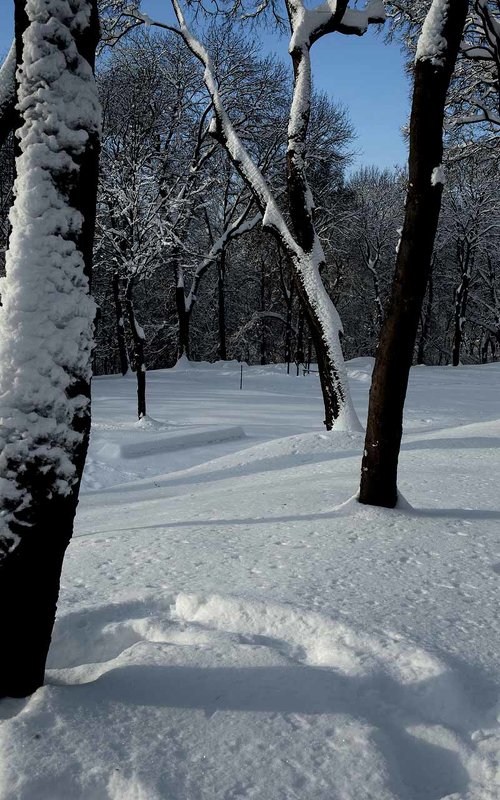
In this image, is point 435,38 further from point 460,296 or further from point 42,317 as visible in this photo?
point 460,296

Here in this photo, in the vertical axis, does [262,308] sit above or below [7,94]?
above

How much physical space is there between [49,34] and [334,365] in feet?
23.9

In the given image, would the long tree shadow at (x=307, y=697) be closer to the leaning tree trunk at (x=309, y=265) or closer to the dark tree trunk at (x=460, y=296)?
the leaning tree trunk at (x=309, y=265)

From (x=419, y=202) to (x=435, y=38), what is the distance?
113 cm

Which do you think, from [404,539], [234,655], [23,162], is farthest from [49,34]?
[404,539]

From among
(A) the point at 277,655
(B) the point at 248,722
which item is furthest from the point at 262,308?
(B) the point at 248,722

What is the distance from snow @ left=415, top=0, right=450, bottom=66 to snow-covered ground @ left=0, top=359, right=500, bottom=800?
3270mm

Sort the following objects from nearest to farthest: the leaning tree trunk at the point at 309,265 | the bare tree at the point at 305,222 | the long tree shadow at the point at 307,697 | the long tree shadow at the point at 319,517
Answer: the long tree shadow at the point at 307,697, the long tree shadow at the point at 319,517, the bare tree at the point at 305,222, the leaning tree trunk at the point at 309,265

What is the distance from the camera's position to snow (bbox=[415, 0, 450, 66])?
13.9ft

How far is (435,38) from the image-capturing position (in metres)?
4.27

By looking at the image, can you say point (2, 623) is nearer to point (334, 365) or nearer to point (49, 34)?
point (49, 34)

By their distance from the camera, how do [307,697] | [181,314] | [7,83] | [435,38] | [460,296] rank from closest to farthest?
1. [307,697]
2. [7,83]
3. [435,38]
4. [181,314]
5. [460,296]

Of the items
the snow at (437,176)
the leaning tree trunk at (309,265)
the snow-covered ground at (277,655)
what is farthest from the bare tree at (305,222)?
the snow at (437,176)

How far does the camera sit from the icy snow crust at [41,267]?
6.96 ft
